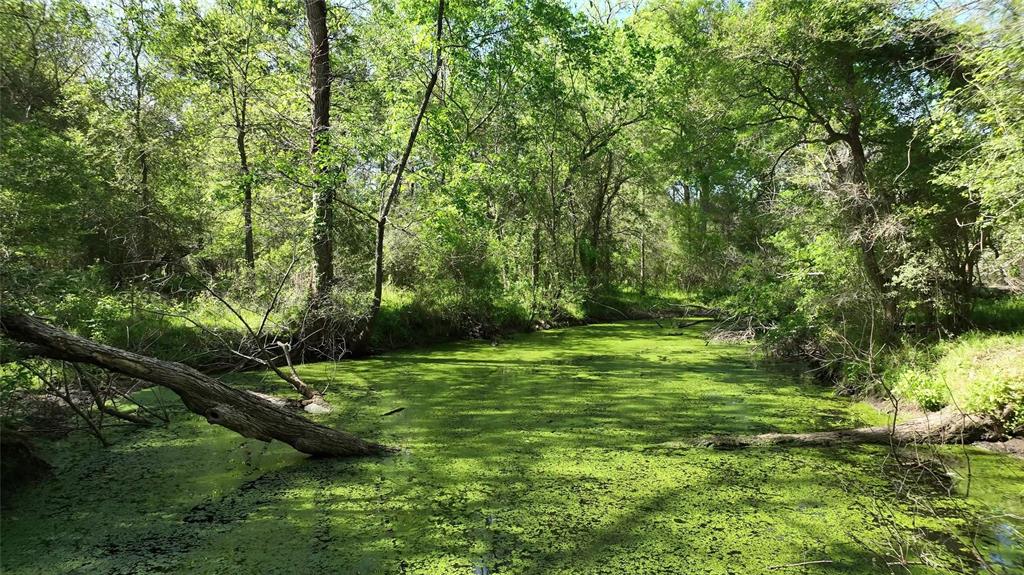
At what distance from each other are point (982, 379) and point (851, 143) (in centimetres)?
367

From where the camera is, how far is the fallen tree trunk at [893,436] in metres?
4.50

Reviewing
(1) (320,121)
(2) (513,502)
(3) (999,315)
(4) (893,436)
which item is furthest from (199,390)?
(3) (999,315)

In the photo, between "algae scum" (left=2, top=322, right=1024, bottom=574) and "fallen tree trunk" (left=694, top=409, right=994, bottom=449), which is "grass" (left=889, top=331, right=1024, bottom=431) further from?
"algae scum" (left=2, top=322, right=1024, bottom=574)

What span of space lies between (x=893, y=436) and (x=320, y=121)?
28.0ft

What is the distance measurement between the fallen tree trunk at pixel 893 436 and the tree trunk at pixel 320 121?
6.12 m

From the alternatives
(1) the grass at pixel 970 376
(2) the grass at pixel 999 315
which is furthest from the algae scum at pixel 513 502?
(2) the grass at pixel 999 315

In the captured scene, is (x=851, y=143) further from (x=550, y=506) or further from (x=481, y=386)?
(x=550, y=506)

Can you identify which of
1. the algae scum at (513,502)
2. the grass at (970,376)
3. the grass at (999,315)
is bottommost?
the algae scum at (513,502)

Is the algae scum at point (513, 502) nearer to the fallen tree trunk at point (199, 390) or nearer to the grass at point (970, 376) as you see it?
the fallen tree trunk at point (199, 390)

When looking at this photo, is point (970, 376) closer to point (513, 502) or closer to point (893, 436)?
point (893, 436)

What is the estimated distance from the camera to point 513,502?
3.43 meters

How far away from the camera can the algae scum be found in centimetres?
273

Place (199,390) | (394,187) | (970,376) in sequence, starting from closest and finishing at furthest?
(199,390)
(970,376)
(394,187)

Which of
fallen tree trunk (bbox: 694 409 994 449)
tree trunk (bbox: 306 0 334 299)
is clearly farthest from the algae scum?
tree trunk (bbox: 306 0 334 299)
